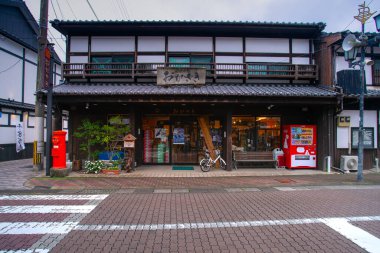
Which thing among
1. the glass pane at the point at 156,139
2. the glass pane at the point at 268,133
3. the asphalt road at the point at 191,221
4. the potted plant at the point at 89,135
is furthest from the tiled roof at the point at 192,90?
the asphalt road at the point at 191,221

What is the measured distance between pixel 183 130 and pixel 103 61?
6361 mm

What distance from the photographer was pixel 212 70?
1369cm

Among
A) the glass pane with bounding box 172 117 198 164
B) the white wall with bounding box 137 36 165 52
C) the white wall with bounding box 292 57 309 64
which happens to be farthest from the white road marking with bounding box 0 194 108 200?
the white wall with bounding box 292 57 309 64

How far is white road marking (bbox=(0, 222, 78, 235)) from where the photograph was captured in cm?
499

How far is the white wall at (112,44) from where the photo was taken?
47.3ft

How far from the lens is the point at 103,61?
1448 centimetres

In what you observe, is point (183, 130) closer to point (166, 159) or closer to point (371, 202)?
point (166, 159)

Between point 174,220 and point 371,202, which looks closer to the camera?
point 174,220

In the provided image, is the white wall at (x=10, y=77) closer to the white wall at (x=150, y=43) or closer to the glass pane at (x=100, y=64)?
the glass pane at (x=100, y=64)

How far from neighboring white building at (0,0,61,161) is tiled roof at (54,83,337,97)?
689 cm

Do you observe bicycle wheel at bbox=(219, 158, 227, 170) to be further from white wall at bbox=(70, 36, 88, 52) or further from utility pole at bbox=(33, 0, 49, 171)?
white wall at bbox=(70, 36, 88, 52)

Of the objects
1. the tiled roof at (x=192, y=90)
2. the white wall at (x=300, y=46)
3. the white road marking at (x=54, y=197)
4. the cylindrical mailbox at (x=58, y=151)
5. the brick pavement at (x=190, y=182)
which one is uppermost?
the white wall at (x=300, y=46)

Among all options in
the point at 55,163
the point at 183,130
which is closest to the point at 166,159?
the point at 183,130

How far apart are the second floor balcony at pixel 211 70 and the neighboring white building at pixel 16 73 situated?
264 inches
